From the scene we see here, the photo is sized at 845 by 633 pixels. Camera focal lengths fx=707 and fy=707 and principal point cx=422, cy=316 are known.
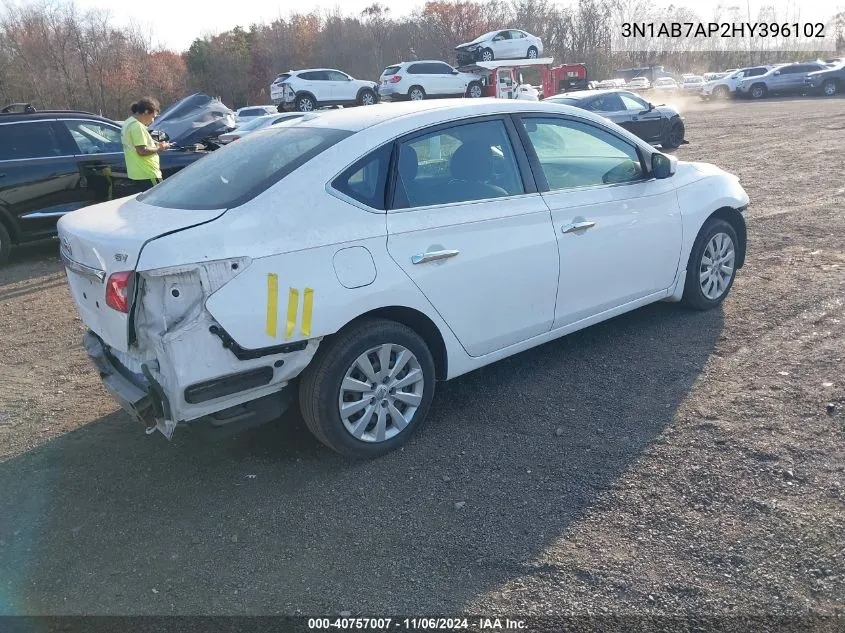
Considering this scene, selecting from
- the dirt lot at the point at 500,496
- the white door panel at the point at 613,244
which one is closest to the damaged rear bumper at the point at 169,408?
the dirt lot at the point at 500,496

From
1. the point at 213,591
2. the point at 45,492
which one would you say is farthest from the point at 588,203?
the point at 45,492

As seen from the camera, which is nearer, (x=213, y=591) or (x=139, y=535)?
(x=213, y=591)

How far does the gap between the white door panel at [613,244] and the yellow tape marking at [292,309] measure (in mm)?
1757

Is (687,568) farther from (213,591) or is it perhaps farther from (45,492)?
(45,492)

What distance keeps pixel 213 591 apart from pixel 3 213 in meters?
7.42

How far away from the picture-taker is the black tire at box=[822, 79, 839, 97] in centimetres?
3497

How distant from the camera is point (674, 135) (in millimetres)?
17281

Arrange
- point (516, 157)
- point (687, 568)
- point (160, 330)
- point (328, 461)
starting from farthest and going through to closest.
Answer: point (516, 157) < point (328, 461) < point (160, 330) < point (687, 568)

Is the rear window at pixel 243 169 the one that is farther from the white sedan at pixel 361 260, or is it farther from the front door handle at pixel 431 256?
the front door handle at pixel 431 256

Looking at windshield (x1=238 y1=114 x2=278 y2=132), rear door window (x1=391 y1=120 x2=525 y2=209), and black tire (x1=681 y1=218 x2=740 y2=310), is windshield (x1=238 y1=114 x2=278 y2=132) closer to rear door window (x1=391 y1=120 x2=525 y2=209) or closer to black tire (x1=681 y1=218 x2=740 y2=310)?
black tire (x1=681 y1=218 x2=740 y2=310)

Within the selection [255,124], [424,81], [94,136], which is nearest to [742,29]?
[424,81]

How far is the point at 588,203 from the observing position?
14.6ft

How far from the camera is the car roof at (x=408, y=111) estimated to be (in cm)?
397

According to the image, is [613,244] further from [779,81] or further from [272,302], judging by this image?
[779,81]
